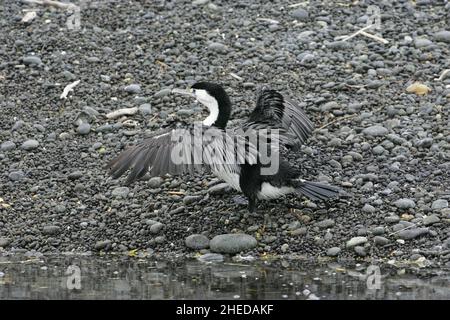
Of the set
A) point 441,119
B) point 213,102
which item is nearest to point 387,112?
point 441,119

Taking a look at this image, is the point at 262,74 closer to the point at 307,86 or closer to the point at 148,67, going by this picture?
the point at 307,86

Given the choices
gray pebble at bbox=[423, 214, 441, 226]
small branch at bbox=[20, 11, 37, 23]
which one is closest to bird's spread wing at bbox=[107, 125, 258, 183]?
gray pebble at bbox=[423, 214, 441, 226]

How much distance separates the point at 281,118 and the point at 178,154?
6.02ft

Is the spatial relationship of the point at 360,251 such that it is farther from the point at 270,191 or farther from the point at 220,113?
the point at 220,113

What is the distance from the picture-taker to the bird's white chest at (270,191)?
29.5 feet

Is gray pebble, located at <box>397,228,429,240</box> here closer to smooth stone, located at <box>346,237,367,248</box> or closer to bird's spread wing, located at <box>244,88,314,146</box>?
smooth stone, located at <box>346,237,367,248</box>

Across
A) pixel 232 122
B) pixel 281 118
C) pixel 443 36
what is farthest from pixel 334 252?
pixel 443 36

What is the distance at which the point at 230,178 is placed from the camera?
350 inches

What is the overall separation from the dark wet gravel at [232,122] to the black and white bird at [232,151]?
0.92 feet

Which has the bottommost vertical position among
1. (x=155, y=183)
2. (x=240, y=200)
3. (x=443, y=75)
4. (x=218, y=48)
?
(x=240, y=200)

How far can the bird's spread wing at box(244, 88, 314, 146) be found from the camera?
9461mm

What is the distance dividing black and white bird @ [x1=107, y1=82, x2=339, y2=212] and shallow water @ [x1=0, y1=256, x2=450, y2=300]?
2.76ft

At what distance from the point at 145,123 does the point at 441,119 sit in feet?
10.6

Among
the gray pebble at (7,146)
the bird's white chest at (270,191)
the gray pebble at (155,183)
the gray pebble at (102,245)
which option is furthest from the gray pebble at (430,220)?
the gray pebble at (7,146)
